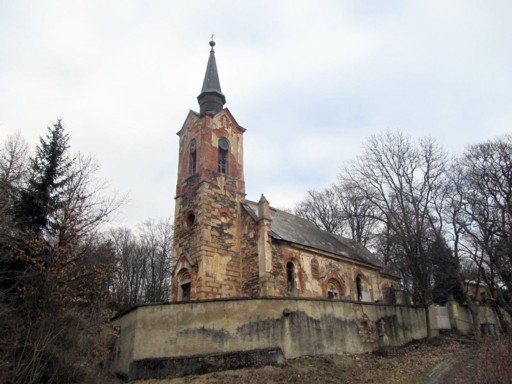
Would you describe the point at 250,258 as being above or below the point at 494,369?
above

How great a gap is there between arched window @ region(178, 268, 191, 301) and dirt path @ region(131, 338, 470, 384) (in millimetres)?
8414

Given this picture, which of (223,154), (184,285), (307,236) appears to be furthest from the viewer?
(307,236)

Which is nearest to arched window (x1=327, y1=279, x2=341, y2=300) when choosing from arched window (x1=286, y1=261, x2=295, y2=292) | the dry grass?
arched window (x1=286, y1=261, x2=295, y2=292)

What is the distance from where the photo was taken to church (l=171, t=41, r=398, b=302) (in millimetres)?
21719

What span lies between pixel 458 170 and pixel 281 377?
56.3 ft

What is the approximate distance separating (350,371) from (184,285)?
1084cm

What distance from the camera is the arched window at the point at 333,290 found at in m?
25.4

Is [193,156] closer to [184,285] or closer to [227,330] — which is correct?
[184,285]

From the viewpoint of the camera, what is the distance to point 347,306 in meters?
17.9

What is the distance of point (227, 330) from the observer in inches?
596

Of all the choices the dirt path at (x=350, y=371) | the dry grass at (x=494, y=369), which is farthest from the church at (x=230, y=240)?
the dry grass at (x=494, y=369)

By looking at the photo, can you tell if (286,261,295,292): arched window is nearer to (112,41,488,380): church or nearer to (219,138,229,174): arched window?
(112,41,488,380): church

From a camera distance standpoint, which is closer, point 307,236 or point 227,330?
point 227,330

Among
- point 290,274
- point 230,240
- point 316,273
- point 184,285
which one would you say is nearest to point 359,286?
point 316,273
